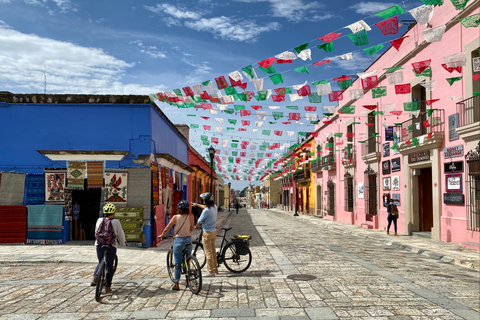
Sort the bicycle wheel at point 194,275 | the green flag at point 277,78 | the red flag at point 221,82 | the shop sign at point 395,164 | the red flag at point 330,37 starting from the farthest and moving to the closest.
→ 1. the shop sign at point 395,164
2. the red flag at point 221,82
3. the green flag at point 277,78
4. the red flag at point 330,37
5. the bicycle wheel at point 194,275

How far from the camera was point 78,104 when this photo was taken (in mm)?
13695

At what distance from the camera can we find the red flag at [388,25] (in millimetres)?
8969

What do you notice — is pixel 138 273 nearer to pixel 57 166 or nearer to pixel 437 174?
pixel 57 166

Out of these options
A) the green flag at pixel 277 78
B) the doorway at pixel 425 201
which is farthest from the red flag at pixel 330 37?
the doorway at pixel 425 201

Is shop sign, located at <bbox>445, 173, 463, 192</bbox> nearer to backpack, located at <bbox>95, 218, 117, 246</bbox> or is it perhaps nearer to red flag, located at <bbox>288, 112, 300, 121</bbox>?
red flag, located at <bbox>288, 112, 300, 121</bbox>

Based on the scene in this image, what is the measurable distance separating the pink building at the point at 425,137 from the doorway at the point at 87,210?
9829 mm

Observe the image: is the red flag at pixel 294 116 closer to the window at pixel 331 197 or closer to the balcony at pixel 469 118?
the balcony at pixel 469 118

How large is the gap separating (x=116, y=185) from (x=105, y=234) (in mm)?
6689

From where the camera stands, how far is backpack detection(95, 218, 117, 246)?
6.54m

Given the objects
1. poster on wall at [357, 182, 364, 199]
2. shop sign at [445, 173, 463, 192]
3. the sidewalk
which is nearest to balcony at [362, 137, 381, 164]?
poster on wall at [357, 182, 364, 199]

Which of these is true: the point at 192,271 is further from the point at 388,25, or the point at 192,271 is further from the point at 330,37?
the point at 388,25

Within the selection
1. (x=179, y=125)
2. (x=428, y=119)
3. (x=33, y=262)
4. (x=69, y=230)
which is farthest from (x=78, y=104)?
(x=179, y=125)

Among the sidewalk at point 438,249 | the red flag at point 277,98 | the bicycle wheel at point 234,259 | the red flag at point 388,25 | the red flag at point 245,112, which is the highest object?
the red flag at point 388,25

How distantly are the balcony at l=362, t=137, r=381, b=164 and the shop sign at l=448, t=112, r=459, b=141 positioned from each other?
627 centimetres
